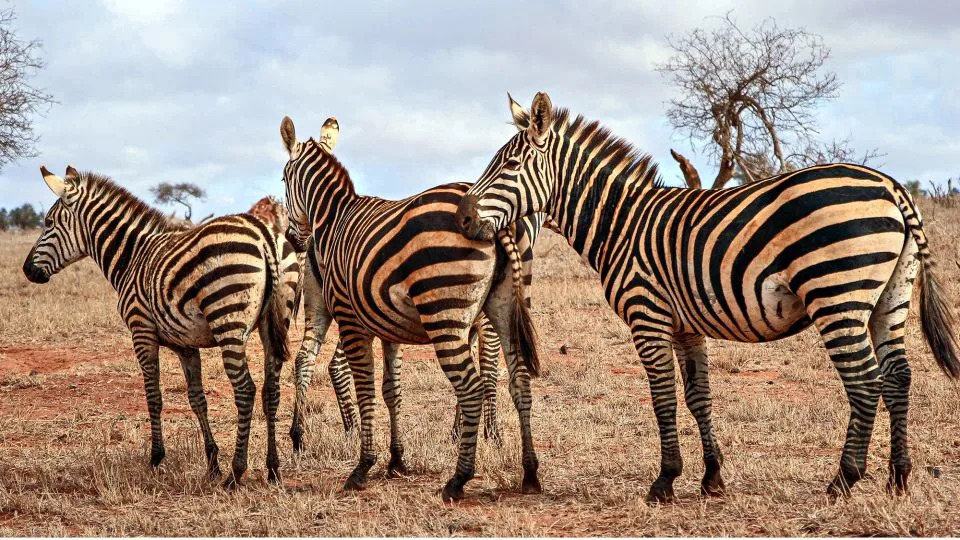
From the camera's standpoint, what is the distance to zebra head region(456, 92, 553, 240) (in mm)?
6469

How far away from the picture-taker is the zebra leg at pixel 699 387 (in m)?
6.52

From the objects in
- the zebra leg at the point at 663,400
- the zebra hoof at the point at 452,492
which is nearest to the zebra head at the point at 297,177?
the zebra hoof at the point at 452,492

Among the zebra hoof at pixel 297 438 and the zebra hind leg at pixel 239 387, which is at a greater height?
the zebra hind leg at pixel 239 387

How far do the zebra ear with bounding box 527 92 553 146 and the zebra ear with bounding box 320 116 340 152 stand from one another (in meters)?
3.61

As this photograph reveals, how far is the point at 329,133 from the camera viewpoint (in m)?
9.84

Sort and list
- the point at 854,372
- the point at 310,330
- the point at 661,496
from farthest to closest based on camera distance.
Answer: the point at 310,330 < the point at 661,496 < the point at 854,372

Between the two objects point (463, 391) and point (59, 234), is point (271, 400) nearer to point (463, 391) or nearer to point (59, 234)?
point (463, 391)

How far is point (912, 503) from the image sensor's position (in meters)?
5.51

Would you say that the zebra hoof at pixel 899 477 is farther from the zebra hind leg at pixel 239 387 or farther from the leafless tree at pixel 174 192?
the leafless tree at pixel 174 192

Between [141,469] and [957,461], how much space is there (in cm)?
632

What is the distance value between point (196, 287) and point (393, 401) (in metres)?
1.77

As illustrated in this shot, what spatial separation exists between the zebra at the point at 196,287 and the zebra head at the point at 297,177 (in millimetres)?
795

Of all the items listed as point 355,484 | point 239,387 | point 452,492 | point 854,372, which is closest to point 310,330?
point 239,387

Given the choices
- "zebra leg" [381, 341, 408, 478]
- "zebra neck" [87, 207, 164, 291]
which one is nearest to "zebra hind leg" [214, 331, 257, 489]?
"zebra leg" [381, 341, 408, 478]
